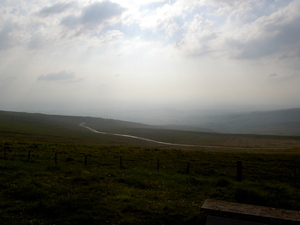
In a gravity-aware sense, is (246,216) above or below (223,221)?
above

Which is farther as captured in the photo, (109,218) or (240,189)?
(240,189)

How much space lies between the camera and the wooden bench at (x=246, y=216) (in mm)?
6199

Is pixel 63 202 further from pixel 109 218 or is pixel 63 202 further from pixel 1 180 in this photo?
pixel 1 180

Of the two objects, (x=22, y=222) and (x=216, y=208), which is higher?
(x=216, y=208)

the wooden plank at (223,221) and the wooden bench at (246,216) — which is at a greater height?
the wooden bench at (246,216)

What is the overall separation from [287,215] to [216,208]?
1.85m

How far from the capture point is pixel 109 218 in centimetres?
839

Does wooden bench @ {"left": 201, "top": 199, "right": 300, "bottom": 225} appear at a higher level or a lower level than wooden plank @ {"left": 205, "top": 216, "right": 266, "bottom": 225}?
higher

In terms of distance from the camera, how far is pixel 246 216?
6.41 meters

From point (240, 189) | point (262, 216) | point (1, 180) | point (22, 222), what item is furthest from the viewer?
point (1, 180)

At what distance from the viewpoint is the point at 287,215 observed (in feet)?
21.2

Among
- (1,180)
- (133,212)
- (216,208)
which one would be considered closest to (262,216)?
(216,208)

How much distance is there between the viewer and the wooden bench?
620 centimetres

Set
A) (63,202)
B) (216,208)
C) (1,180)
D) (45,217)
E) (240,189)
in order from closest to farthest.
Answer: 1. (216,208)
2. (45,217)
3. (63,202)
4. (240,189)
5. (1,180)
